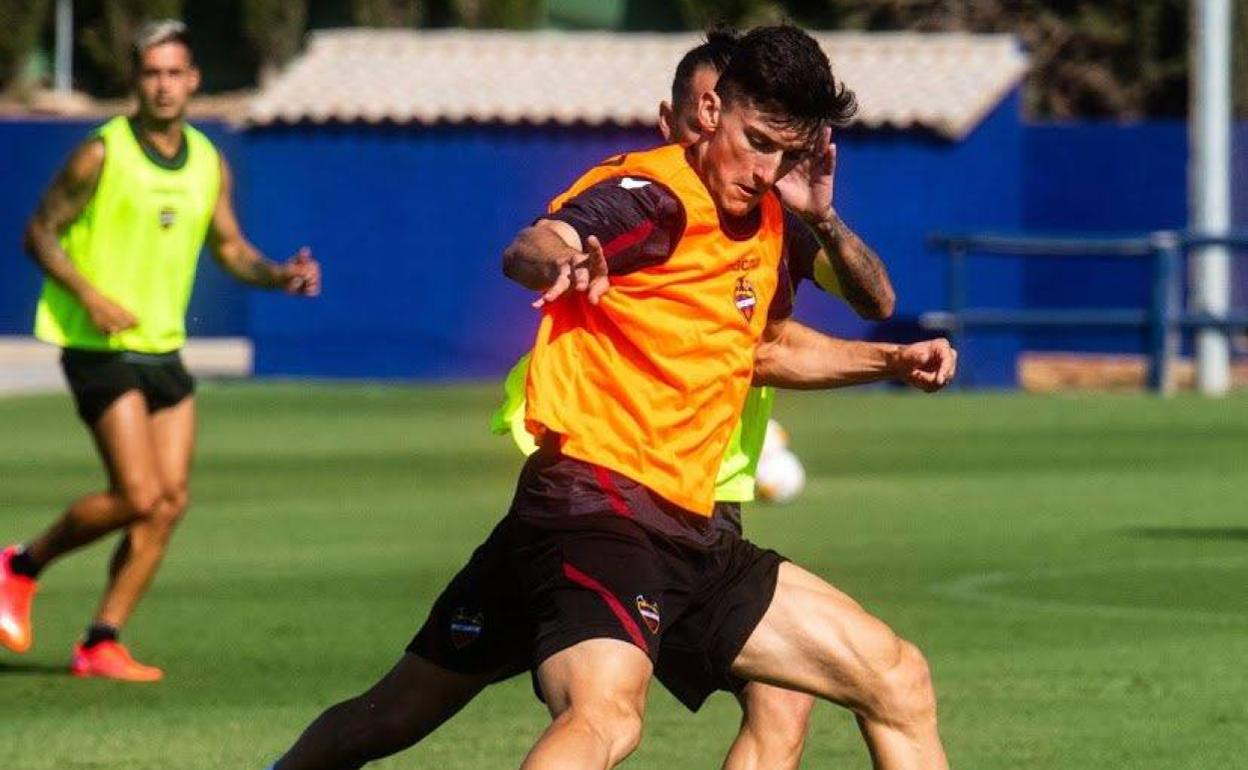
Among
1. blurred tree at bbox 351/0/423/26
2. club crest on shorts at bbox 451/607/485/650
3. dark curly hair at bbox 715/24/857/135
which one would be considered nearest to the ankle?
club crest on shorts at bbox 451/607/485/650

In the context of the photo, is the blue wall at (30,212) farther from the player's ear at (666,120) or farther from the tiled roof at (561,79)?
the player's ear at (666,120)

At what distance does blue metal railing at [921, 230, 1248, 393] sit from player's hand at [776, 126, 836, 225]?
19.9 metres

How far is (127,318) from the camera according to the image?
10.3 meters

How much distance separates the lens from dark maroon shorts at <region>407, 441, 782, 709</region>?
629 cm

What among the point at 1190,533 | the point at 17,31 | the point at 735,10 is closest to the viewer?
the point at 1190,533

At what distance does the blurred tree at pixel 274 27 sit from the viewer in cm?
4459

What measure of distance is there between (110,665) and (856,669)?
4.35 metres

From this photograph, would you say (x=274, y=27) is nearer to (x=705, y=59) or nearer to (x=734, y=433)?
(x=734, y=433)

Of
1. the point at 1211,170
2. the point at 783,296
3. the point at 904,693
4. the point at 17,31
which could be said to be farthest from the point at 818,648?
the point at 17,31

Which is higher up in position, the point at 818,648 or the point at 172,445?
the point at 172,445

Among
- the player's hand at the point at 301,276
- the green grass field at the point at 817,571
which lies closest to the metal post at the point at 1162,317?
the green grass field at the point at 817,571

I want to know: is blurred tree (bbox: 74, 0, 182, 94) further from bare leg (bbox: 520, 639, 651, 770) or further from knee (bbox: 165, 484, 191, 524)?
bare leg (bbox: 520, 639, 651, 770)

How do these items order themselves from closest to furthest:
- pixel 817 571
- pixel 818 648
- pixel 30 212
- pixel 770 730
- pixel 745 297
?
pixel 745 297 → pixel 818 648 → pixel 770 730 → pixel 817 571 → pixel 30 212

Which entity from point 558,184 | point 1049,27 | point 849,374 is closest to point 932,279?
point 558,184
